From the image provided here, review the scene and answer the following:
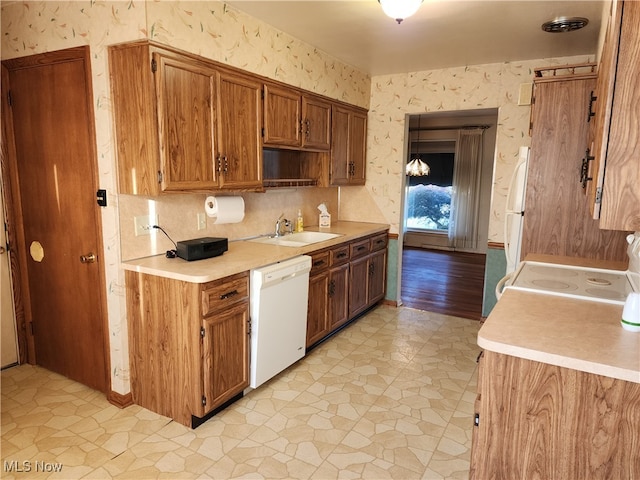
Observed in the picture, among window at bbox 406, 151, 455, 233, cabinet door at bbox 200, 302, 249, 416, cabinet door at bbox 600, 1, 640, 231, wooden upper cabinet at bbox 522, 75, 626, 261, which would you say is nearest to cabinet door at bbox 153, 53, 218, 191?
cabinet door at bbox 200, 302, 249, 416

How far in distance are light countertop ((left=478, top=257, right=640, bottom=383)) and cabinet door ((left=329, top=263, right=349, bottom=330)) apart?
6.01ft

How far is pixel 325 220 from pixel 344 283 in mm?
821

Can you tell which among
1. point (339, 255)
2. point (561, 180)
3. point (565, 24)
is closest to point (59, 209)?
point (339, 255)

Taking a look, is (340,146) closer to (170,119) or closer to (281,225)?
Answer: (281,225)

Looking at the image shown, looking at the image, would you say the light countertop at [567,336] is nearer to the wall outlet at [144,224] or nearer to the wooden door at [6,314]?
the wall outlet at [144,224]

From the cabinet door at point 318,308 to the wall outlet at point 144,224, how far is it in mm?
1215

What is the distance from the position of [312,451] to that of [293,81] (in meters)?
2.69

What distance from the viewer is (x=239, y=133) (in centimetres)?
283

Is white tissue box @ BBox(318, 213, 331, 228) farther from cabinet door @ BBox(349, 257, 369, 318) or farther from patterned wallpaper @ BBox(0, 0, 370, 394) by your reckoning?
patterned wallpaper @ BBox(0, 0, 370, 394)

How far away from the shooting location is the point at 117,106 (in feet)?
7.72

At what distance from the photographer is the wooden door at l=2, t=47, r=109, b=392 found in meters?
2.50

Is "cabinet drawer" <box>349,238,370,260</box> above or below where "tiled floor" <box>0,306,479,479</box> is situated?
above

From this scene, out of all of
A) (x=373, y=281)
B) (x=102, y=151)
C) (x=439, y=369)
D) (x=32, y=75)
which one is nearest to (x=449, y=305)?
(x=373, y=281)

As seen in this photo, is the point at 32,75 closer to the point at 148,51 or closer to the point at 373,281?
the point at 148,51
